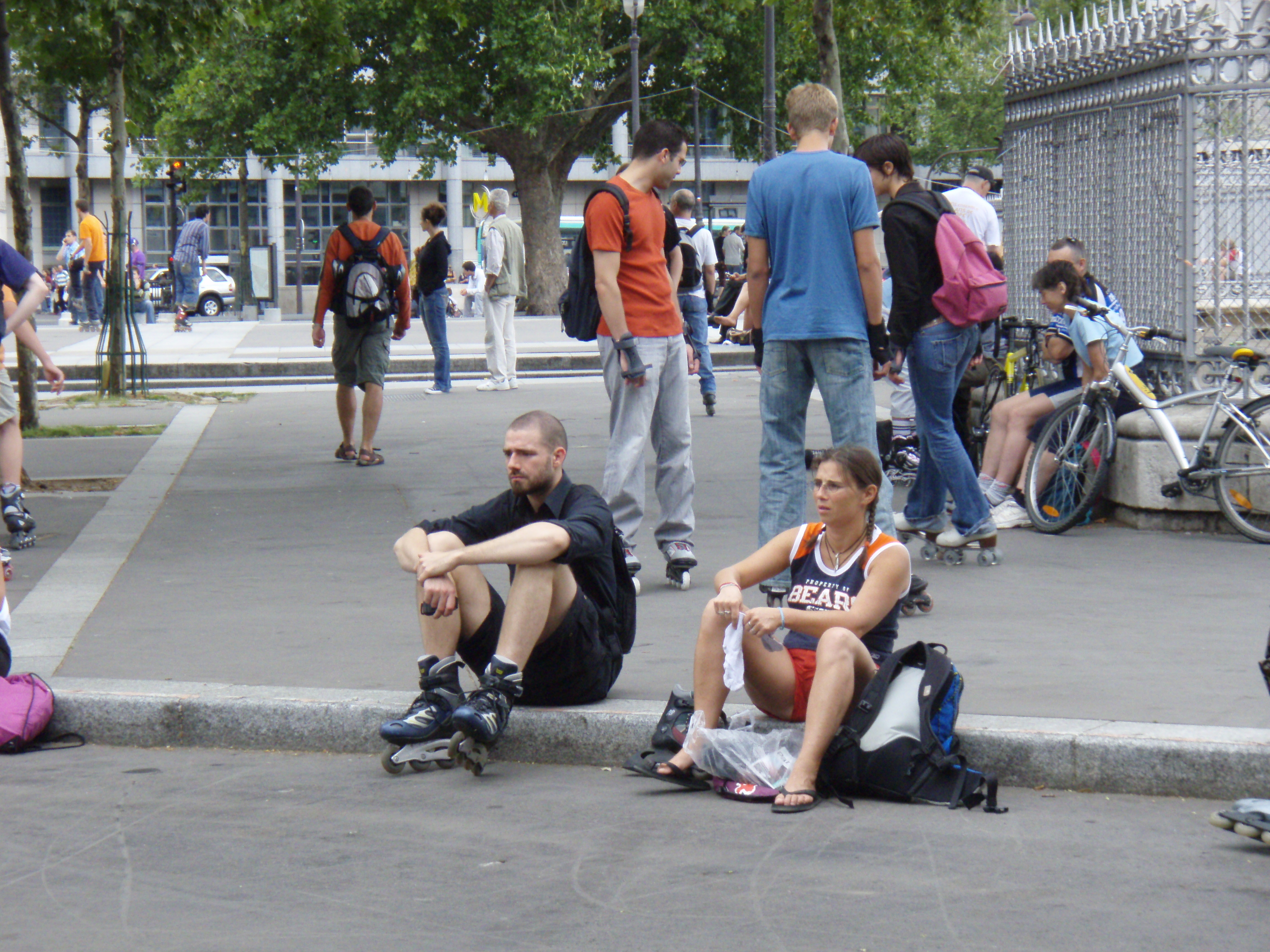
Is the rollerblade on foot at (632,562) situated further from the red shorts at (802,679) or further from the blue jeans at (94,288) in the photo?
the blue jeans at (94,288)

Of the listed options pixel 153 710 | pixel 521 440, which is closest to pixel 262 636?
pixel 153 710

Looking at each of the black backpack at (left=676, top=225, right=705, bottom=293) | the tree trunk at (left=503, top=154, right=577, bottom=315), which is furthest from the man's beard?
the tree trunk at (left=503, top=154, right=577, bottom=315)

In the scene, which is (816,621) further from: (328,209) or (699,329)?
(328,209)

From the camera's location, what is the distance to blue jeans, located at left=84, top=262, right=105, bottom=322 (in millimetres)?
27453

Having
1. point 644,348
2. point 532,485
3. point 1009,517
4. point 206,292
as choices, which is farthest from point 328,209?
point 532,485

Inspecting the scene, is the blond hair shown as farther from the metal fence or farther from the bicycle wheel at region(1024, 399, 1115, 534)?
the metal fence

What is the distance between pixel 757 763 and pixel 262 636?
91.4 inches

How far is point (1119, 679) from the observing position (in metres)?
5.22

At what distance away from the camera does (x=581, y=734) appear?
494 centimetres

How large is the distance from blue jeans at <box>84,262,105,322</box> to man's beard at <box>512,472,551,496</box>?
76.1ft

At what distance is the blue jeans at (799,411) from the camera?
6.35 metres

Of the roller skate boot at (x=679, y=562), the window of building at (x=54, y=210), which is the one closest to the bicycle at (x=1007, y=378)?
the roller skate boot at (x=679, y=562)

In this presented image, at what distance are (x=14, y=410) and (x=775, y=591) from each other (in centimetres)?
422

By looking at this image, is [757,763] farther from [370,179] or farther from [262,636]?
[370,179]
